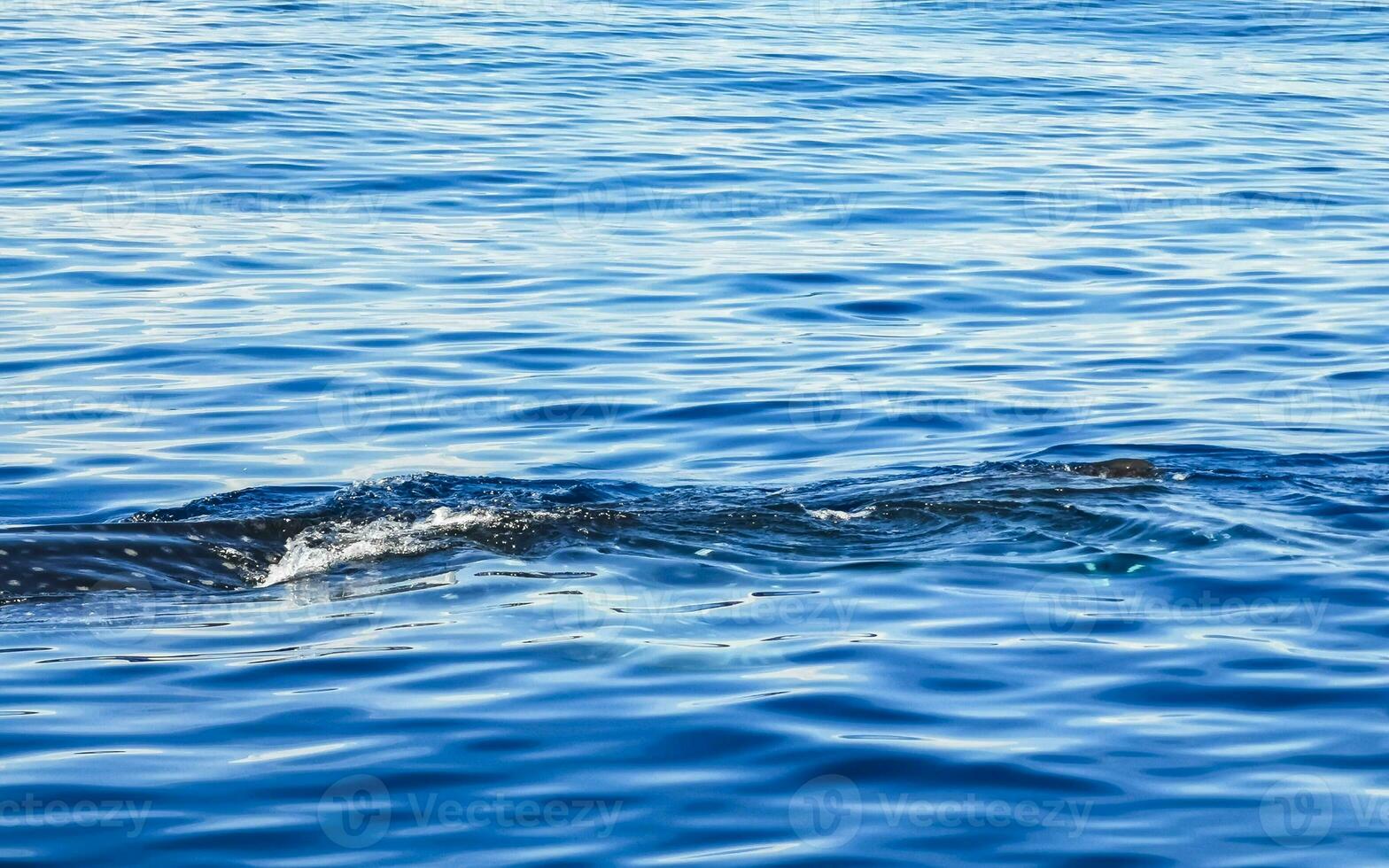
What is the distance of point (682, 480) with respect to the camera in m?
10.6

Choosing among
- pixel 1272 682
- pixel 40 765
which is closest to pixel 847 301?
pixel 1272 682

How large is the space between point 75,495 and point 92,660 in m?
3.05

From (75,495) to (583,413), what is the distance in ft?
11.0

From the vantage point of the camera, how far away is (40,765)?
630 cm

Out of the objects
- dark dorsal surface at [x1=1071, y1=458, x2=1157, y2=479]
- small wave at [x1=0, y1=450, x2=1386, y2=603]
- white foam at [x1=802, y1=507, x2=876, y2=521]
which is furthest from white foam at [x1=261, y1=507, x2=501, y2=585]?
dark dorsal surface at [x1=1071, y1=458, x2=1157, y2=479]

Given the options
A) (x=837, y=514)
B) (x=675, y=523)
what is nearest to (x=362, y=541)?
(x=675, y=523)

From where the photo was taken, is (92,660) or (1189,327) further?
(1189,327)

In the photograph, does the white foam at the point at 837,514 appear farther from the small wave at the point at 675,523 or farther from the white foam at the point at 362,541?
the white foam at the point at 362,541

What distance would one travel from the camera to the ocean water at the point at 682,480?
6133 millimetres

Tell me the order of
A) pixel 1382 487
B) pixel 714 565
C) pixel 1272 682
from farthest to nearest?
1. pixel 1382 487
2. pixel 714 565
3. pixel 1272 682

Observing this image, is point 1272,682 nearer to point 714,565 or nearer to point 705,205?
point 714,565

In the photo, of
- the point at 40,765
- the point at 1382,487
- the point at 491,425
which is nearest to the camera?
the point at 40,765

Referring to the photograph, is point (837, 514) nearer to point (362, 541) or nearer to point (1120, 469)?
point (1120, 469)

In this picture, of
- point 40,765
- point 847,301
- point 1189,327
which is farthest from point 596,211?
point 40,765
